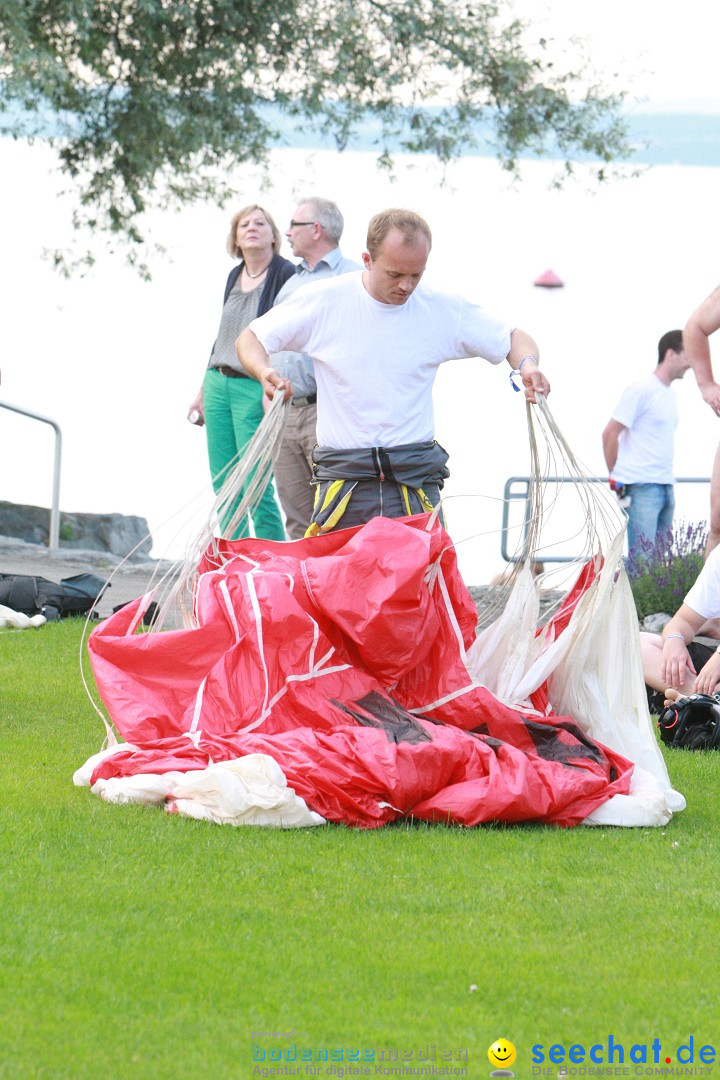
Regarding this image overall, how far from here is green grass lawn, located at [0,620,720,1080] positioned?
2.35 m

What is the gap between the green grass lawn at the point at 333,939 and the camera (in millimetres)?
2348

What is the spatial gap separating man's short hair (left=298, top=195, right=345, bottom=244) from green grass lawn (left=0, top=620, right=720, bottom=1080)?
2993 millimetres

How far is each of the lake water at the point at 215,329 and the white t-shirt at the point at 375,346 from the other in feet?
0.68

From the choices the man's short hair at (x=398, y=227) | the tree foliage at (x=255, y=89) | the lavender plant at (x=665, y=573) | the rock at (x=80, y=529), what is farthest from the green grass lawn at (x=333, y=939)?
the tree foliage at (x=255, y=89)

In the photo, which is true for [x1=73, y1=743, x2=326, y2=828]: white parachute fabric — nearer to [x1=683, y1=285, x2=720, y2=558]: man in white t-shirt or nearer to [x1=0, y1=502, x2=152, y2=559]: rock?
[x1=683, y1=285, x2=720, y2=558]: man in white t-shirt

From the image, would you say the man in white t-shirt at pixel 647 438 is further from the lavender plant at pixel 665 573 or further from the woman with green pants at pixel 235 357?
the woman with green pants at pixel 235 357

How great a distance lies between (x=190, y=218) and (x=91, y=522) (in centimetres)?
470

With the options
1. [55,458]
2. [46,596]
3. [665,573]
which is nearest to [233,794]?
[46,596]

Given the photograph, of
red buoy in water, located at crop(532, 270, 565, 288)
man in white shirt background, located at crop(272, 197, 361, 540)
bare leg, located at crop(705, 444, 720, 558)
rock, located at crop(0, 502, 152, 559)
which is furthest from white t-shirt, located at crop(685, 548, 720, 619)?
red buoy in water, located at crop(532, 270, 565, 288)

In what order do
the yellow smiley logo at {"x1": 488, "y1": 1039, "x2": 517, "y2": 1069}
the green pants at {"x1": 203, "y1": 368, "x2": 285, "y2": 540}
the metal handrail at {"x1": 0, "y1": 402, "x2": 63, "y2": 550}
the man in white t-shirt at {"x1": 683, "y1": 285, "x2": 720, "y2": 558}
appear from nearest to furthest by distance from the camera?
the yellow smiley logo at {"x1": 488, "y1": 1039, "x2": 517, "y2": 1069}
the man in white t-shirt at {"x1": 683, "y1": 285, "x2": 720, "y2": 558}
the green pants at {"x1": 203, "y1": 368, "x2": 285, "y2": 540}
the metal handrail at {"x1": 0, "y1": 402, "x2": 63, "y2": 550}

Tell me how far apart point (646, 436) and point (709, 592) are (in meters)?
3.68

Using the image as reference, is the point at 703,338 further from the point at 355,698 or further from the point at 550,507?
the point at 355,698

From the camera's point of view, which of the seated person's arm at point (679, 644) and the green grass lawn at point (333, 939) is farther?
the seated person's arm at point (679, 644)

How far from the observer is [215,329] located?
65.1 feet
